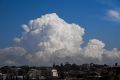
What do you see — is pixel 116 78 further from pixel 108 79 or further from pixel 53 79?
pixel 53 79

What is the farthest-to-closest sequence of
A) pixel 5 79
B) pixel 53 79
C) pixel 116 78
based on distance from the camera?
1. pixel 5 79
2. pixel 53 79
3. pixel 116 78

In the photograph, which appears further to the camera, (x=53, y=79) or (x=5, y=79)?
(x=5, y=79)

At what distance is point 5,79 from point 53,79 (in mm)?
26546

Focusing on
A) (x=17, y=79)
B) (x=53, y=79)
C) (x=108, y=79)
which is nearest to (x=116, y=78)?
(x=108, y=79)

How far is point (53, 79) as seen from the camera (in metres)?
169

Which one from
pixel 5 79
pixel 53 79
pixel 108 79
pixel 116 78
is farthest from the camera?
pixel 5 79

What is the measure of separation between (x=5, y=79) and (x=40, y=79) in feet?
64.4

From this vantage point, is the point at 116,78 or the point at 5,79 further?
the point at 5,79

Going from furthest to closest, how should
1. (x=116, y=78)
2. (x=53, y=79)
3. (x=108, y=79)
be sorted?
1. (x=53, y=79)
2. (x=108, y=79)
3. (x=116, y=78)

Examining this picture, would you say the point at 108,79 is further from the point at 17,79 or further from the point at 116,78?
the point at 17,79

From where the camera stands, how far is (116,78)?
103375 millimetres

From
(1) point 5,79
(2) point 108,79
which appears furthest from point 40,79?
(2) point 108,79

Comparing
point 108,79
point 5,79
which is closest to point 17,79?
point 5,79

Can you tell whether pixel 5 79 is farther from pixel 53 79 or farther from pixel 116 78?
pixel 116 78
